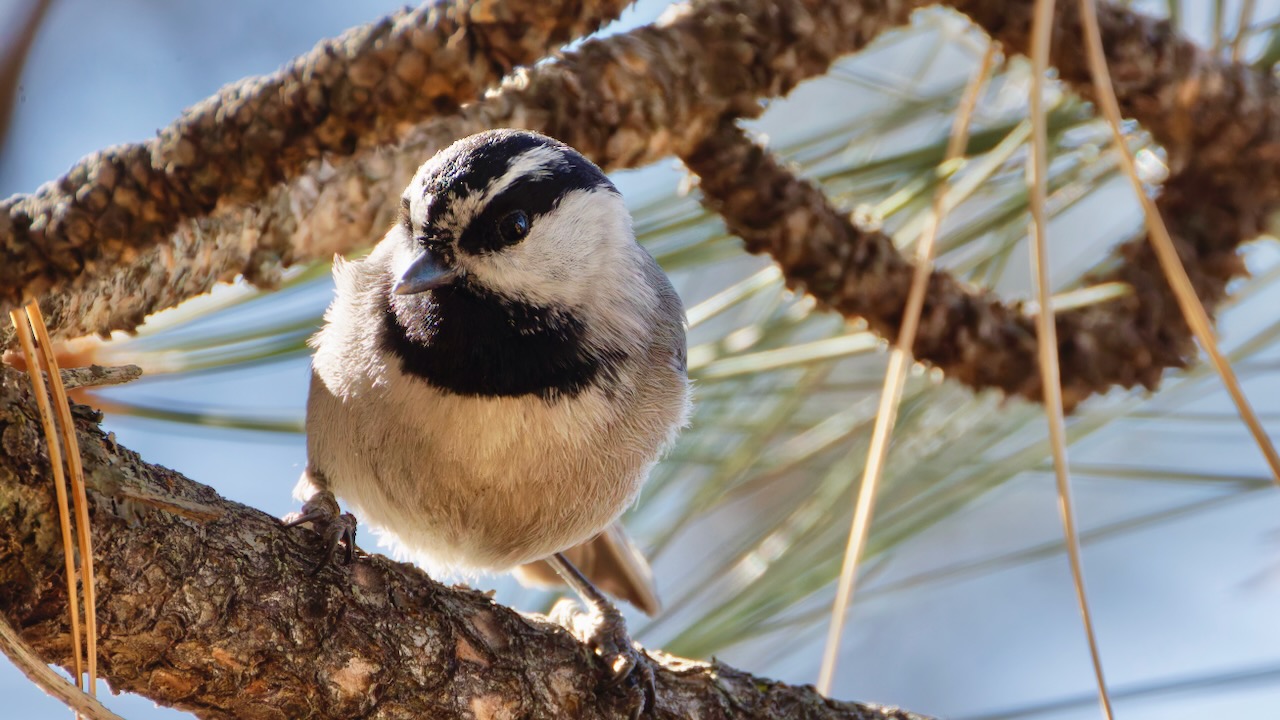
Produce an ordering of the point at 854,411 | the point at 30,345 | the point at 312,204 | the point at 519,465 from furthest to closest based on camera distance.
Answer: the point at 854,411
the point at 519,465
the point at 312,204
the point at 30,345

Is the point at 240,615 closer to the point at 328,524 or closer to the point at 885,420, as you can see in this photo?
the point at 328,524

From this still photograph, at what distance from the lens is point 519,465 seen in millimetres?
1564

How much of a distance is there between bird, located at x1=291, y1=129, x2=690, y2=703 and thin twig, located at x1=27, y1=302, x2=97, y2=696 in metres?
0.46

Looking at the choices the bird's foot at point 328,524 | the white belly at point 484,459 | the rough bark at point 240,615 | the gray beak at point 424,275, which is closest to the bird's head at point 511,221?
the gray beak at point 424,275

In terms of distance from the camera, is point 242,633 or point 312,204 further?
point 312,204

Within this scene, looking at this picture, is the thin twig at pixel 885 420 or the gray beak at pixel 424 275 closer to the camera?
the thin twig at pixel 885 420

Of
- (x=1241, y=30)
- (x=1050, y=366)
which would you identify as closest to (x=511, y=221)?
(x=1050, y=366)

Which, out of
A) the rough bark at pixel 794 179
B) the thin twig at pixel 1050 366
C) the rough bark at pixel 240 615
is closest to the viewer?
the rough bark at pixel 240 615

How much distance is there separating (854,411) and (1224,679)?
2.39ft

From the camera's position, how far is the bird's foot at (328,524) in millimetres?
1261

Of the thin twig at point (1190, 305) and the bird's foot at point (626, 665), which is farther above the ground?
the thin twig at point (1190, 305)

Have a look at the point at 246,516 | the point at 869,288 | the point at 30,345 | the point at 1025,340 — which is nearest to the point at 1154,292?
the point at 1025,340

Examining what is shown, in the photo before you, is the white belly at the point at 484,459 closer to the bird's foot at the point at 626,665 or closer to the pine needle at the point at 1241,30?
the bird's foot at the point at 626,665

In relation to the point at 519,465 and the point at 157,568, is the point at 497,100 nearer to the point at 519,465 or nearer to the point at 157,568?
the point at 519,465
